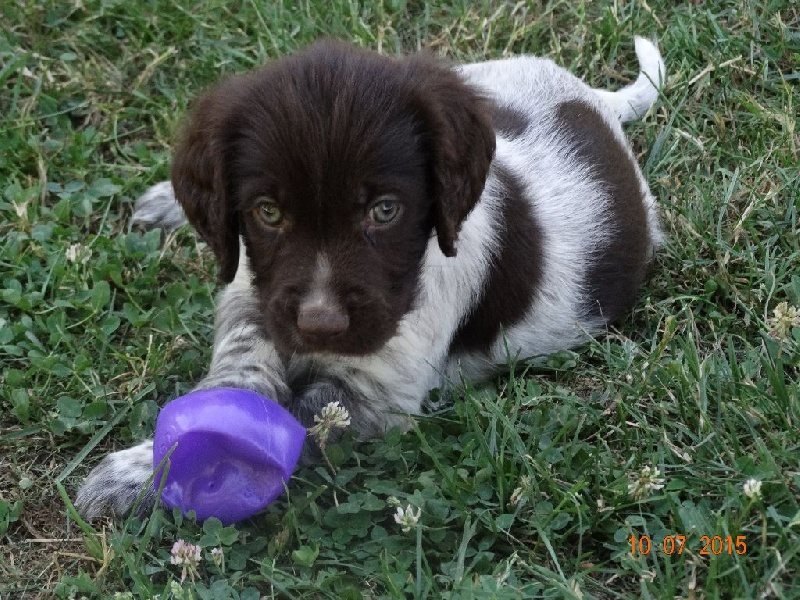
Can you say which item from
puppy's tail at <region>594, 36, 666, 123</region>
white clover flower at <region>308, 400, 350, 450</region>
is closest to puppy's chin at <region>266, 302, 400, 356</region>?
white clover flower at <region>308, 400, 350, 450</region>

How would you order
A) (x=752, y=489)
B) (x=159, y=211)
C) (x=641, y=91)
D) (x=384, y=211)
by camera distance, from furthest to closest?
(x=641, y=91)
(x=159, y=211)
(x=384, y=211)
(x=752, y=489)

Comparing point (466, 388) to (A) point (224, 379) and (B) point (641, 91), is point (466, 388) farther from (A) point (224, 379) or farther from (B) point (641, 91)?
(B) point (641, 91)

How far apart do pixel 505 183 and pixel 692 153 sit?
139 cm

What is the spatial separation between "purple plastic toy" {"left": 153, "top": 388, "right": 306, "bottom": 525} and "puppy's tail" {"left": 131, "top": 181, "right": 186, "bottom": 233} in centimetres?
178

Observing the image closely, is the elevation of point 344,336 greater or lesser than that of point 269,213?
lesser

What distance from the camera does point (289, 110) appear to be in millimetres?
3381

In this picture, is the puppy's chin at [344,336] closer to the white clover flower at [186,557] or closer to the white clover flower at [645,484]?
the white clover flower at [186,557]

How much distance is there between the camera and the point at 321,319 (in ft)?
10.9

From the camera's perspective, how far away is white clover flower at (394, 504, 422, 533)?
10.6ft

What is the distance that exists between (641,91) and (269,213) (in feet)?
8.40

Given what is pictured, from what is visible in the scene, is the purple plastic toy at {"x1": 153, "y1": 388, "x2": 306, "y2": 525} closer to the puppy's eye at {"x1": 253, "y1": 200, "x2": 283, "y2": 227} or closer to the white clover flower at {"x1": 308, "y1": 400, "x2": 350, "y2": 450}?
the white clover flower at {"x1": 308, "y1": 400, "x2": 350, "y2": 450}

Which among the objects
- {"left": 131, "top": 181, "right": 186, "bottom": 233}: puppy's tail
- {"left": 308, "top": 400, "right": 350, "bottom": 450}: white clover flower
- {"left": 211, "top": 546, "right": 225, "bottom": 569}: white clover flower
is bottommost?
{"left": 131, "top": 181, "right": 186, "bottom": 233}: puppy's tail

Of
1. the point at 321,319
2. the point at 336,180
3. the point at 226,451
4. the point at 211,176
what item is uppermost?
the point at 336,180
